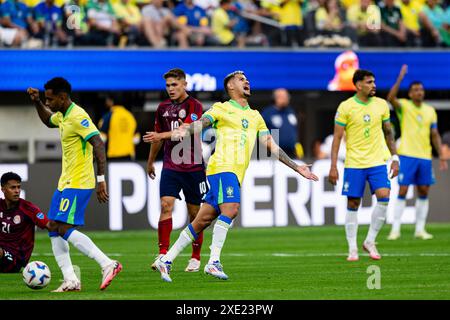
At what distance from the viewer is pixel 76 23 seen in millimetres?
24516

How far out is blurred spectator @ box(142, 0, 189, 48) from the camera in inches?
987

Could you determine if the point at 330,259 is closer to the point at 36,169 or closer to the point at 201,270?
the point at 201,270

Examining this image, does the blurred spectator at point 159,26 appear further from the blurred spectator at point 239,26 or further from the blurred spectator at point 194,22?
the blurred spectator at point 239,26

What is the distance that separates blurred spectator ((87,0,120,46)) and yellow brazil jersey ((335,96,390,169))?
11.0 m

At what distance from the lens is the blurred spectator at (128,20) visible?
25.0 metres

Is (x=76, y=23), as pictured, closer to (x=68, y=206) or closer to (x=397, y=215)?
(x=397, y=215)

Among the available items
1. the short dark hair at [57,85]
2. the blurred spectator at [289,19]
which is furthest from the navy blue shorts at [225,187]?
the blurred spectator at [289,19]

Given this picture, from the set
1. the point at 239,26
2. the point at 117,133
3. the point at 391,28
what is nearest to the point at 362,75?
the point at 117,133

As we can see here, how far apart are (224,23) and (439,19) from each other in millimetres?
5329

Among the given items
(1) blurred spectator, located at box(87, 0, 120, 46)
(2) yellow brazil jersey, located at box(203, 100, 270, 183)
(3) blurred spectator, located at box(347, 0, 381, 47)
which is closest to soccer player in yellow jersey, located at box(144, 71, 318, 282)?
(2) yellow brazil jersey, located at box(203, 100, 270, 183)

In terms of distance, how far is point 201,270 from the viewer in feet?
44.5

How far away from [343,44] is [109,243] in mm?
9450

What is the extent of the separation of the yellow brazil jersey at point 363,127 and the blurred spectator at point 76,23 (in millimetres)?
11027
